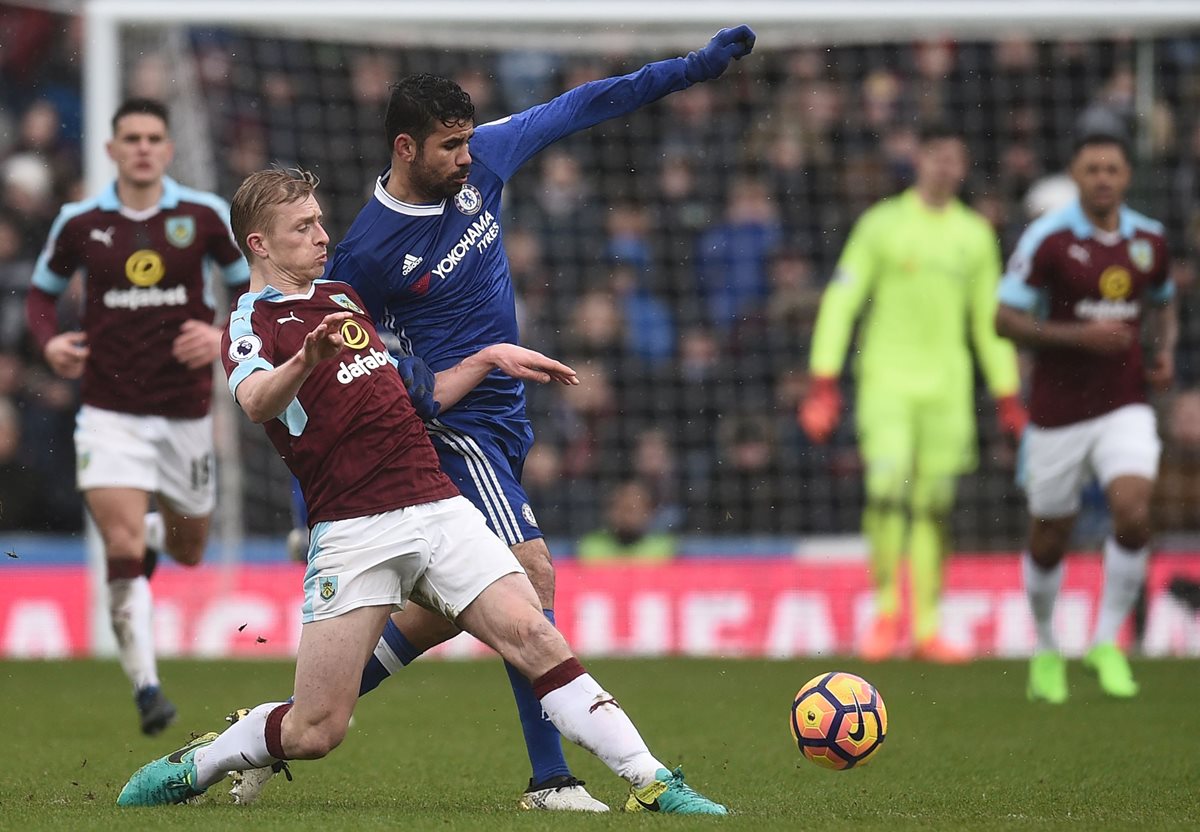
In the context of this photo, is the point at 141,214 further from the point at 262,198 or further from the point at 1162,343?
the point at 1162,343

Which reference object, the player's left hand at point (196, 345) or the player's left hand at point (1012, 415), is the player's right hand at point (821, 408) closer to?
the player's left hand at point (1012, 415)

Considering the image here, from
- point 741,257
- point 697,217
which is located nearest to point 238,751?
point 741,257

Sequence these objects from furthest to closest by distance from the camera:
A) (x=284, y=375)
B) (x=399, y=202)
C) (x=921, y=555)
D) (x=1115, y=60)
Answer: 1. (x=1115, y=60)
2. (x=921, y=555)
3. (x=399, y=202)
4. (x=284, y=375)

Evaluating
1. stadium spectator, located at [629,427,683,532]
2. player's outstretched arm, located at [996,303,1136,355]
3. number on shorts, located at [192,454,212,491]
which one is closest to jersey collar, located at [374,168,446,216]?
number on shorts, located at [192,454,212,491]

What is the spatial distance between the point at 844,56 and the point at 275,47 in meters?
4.62

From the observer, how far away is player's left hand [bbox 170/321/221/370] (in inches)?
330

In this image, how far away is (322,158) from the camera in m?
14.0

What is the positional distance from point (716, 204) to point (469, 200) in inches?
355

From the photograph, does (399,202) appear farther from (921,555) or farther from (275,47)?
(275,47)

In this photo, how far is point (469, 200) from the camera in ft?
19.7

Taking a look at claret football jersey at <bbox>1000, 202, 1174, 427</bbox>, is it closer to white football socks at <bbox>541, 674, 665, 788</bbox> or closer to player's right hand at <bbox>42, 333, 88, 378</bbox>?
player's right hand at <bbox>42, 333, 88, 378</bbox>

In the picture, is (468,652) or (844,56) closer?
(468,652)

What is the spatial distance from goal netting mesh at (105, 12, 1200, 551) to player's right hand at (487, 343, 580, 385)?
814cm

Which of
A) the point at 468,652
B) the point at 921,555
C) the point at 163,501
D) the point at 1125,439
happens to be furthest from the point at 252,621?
the point at 1125,439
